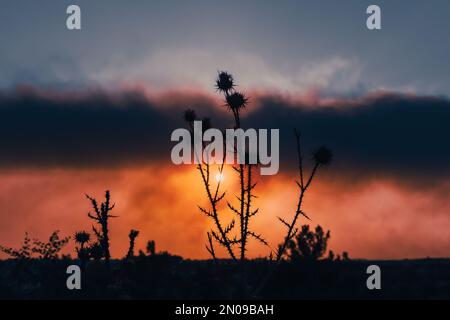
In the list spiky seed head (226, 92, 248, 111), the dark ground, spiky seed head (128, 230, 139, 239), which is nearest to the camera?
spiky seed head (226, 92, 248, 111)

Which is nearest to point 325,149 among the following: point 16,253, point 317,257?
point 16,253

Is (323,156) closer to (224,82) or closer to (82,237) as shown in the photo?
(224,82)

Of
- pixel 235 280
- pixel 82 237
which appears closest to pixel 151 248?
pixel 235 280

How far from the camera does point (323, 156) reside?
12414mm

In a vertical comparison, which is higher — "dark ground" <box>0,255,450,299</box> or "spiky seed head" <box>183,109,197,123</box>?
"spiky seed head" <box>183,109,197,123</box>

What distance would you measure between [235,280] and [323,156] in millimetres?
37412

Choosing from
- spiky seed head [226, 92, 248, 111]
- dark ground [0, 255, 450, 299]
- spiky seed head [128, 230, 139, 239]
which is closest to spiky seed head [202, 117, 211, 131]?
spiky seed head [226, 92, 248, 111]

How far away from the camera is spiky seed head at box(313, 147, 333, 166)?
40.7 feet

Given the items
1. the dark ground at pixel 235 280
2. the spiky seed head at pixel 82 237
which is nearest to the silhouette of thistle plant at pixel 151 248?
the dark ground at pixel 235 280

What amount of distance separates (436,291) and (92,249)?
39760mm

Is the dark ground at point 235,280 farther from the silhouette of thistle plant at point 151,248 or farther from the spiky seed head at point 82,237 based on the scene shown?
the spiky seed head at point 82,237

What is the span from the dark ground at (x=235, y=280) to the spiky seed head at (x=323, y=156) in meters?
32.1

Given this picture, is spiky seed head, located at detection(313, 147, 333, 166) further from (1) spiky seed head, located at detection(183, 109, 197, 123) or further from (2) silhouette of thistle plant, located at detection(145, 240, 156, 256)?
(2) silhouette of thistle plant, located at detection(145, 240, 156, 256)

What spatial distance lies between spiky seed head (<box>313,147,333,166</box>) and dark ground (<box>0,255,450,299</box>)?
32.1m
